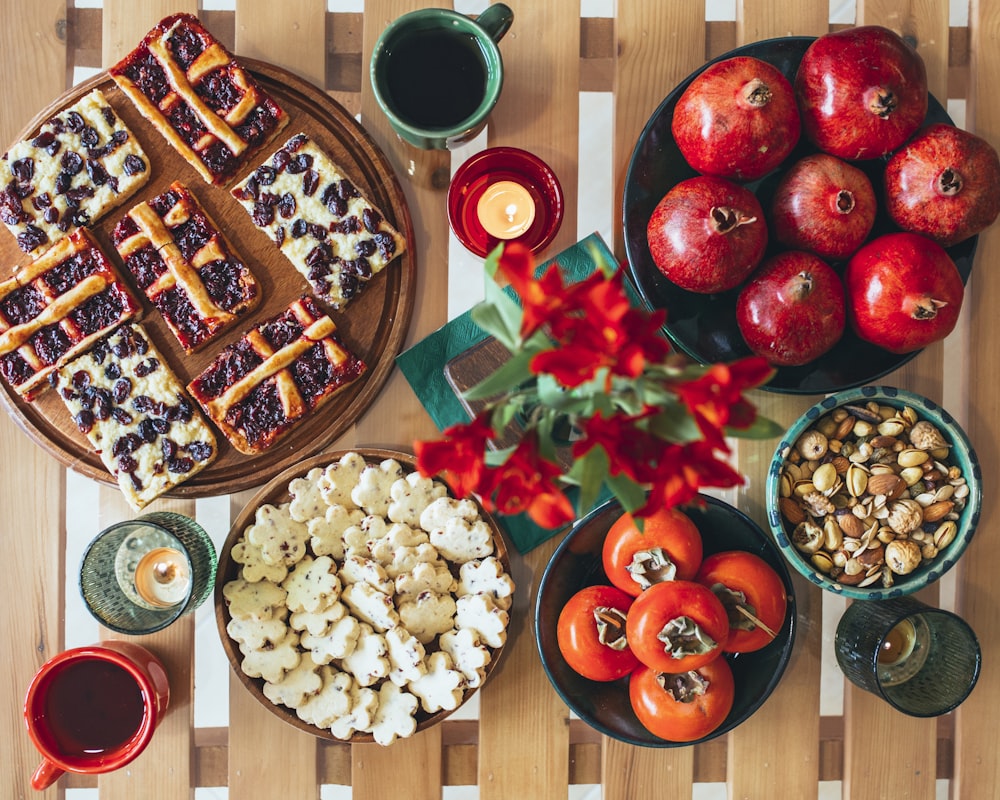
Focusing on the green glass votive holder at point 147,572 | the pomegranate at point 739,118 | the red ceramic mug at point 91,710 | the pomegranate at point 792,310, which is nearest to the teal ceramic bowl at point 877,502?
the pomegranate at point 792,310

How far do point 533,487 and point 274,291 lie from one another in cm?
73

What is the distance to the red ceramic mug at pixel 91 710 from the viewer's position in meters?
1.12

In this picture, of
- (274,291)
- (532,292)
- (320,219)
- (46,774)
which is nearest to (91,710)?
(46,774)

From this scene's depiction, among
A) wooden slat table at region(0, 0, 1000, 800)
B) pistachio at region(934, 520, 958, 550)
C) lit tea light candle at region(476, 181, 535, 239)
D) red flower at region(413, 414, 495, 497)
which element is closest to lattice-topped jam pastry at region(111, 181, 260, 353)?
wooden slat table at region(0, 0, 1000, 800)

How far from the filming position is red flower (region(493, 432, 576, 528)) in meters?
0.62

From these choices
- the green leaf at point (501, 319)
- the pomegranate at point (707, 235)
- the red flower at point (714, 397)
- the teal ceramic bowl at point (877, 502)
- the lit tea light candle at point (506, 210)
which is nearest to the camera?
the red flower at point (714, 397)

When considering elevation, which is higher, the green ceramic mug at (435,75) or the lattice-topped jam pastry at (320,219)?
the green ceramic mug at (435,75)

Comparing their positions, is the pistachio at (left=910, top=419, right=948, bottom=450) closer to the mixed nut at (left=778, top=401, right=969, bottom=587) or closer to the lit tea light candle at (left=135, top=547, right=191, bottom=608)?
the mixed nut at (left=778, top=401, right=969, bottom=587)

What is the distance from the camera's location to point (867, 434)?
1.15 m

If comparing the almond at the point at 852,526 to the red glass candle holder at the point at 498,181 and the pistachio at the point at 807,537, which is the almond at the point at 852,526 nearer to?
the pistachio at the point at 807,537

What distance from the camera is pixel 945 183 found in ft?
3.32

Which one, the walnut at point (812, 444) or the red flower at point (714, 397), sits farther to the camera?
the walnut at point (812, 444)

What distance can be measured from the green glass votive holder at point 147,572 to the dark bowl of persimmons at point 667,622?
465 mm

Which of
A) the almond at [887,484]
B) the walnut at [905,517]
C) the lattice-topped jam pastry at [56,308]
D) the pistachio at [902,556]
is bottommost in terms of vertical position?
the pistachio at [902,556]
